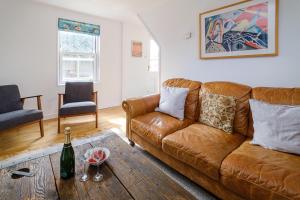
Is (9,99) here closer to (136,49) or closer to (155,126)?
(155,126)

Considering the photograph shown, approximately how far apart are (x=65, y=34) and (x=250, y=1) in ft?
11.0

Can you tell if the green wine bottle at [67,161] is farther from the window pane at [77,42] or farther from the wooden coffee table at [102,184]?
the window pane at [77,42]

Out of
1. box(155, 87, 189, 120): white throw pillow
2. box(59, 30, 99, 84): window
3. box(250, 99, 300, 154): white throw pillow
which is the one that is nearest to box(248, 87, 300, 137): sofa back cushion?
box(250, 99, 300, 154): white throw pillow

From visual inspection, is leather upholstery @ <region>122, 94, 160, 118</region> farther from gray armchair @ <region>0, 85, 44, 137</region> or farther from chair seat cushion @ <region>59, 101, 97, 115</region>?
gray armchair @ <region>0, 85, 44, 137</region>

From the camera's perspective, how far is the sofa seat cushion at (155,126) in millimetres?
1854

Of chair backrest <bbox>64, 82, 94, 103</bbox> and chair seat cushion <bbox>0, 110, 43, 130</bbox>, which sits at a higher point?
chair backrest <bbox>64, 82, 94, 103</bbox>

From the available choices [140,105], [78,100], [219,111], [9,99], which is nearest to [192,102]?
[219,111]

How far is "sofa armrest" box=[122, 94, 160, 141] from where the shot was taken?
7.50ft

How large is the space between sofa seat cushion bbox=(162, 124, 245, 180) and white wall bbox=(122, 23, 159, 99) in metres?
3.09

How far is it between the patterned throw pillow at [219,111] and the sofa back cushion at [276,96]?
21 cm

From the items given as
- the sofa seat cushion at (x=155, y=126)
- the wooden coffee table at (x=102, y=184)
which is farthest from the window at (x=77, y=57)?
the wooden coffee table at (x=102, y=184)

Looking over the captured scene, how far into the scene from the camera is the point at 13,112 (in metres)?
2.46

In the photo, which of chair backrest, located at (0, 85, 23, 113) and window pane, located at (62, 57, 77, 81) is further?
window pane, located at (62, 57, 77, 81)

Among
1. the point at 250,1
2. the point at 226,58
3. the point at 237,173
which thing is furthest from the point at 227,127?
the point at 250,1
